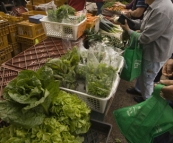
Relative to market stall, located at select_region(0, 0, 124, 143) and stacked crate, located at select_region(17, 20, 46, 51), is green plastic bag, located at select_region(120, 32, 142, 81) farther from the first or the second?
stacked crate, located at select_region(17, 20, 46, 51)

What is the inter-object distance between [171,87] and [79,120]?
2.41 feet

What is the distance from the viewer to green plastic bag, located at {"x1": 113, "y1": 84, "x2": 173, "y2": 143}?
4.19 feet

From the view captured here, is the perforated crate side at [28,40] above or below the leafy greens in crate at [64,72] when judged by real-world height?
below

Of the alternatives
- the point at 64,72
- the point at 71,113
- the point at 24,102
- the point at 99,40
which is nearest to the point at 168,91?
the point at 71,113

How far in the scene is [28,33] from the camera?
3.00 meters

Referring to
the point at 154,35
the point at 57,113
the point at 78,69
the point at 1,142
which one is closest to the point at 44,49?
the point at 78,69

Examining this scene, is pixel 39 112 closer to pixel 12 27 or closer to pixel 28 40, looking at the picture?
pixel 28 40

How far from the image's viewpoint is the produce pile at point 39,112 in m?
0.92

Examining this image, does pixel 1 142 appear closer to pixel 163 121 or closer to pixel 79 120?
pixel 79 120

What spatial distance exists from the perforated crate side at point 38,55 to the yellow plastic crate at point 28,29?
80 cm

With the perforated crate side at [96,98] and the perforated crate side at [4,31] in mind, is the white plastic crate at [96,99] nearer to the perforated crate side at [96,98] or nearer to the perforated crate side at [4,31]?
the perforated crate side at [96,98]

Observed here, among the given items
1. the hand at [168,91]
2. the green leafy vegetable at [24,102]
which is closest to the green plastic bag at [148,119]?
the hand at [168,91]

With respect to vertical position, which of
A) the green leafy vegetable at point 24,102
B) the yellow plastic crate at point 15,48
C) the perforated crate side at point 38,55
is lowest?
the yellow plastic crate at point 15,48

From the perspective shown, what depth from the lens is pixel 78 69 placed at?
1511 millimetres
